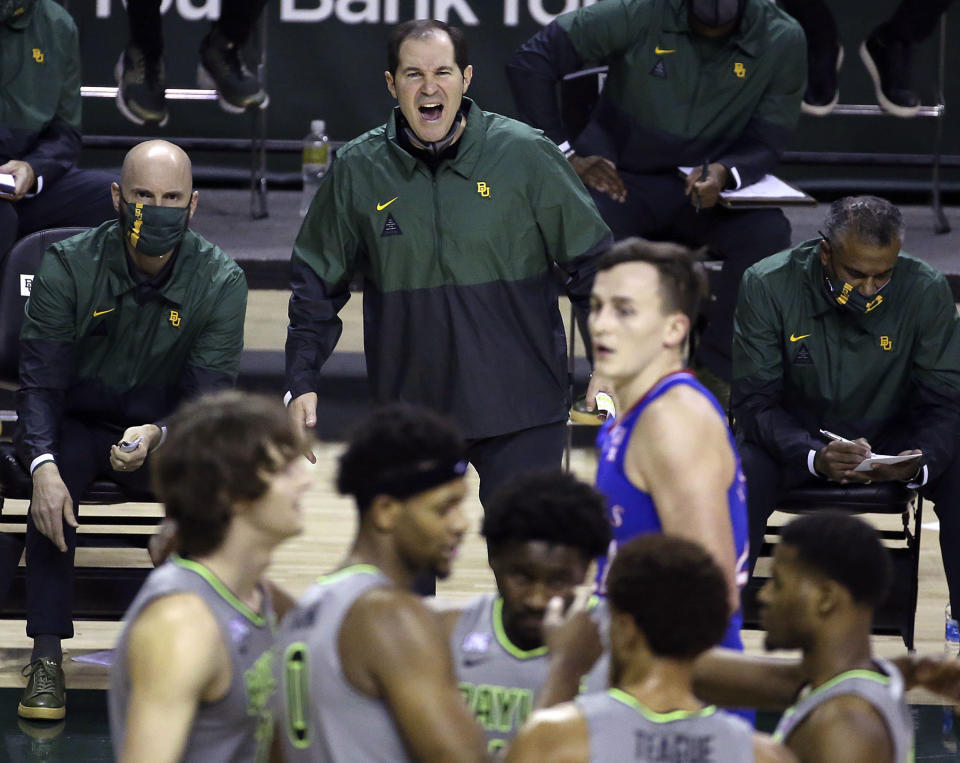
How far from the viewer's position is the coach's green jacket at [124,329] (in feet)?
16.0

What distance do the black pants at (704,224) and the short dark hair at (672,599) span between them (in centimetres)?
383

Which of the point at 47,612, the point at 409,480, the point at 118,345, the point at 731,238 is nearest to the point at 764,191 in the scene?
the point at 731,238

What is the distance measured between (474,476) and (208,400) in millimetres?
5039

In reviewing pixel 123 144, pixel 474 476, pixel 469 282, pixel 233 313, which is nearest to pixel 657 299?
pixel 469 282

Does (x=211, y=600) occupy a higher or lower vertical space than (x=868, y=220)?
lower

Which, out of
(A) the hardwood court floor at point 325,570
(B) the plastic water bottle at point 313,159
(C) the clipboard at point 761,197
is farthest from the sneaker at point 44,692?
(B) the plastic water bottle at point 313,159

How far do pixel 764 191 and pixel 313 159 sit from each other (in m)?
2.77

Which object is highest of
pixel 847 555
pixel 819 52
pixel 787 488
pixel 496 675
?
pixel 819 52

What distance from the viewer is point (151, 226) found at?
4855mm

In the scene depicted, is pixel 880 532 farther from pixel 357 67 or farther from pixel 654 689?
pixel 357 67

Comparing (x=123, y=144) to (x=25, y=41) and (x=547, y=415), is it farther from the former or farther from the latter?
(x=547, y=415)

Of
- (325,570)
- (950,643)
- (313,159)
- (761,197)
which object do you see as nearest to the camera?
(950,643)

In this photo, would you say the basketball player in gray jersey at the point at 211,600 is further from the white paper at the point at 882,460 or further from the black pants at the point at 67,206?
the black pants at the point at 67,206

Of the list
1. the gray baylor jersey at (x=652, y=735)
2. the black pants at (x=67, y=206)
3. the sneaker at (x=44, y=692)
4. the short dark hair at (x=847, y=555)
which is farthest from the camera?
the black pants at (x=67, y=206)
